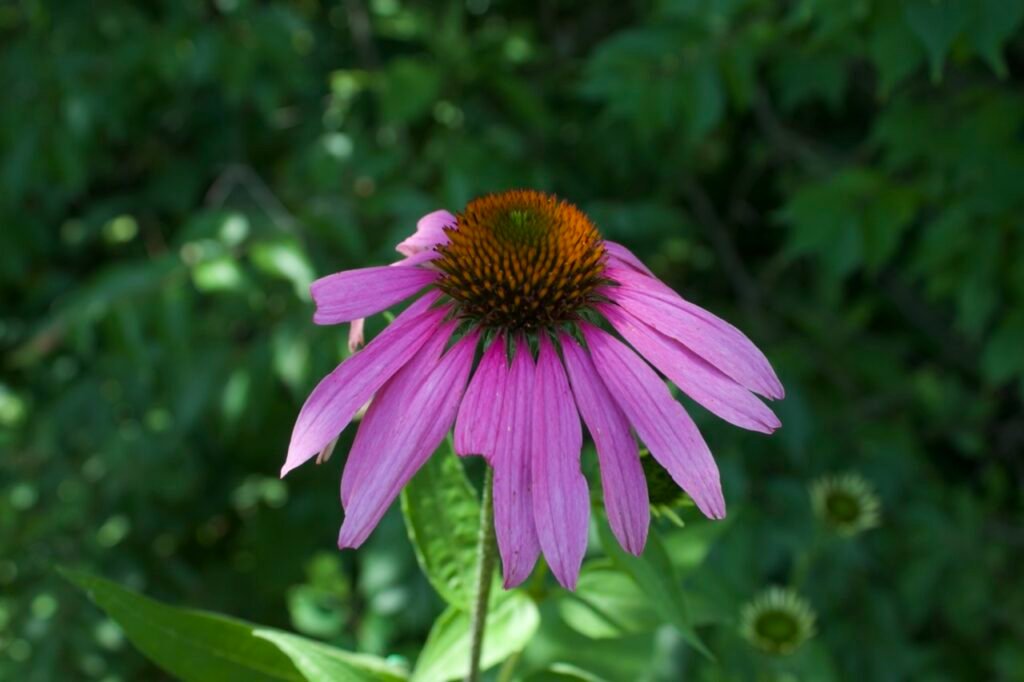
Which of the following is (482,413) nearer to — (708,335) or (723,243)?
(708,335)

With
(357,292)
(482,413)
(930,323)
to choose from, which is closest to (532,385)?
(482,413)

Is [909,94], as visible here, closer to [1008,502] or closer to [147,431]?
[1008,502]

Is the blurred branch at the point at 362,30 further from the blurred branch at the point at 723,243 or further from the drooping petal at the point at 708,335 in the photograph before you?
the drooping petal at the point at 708,335

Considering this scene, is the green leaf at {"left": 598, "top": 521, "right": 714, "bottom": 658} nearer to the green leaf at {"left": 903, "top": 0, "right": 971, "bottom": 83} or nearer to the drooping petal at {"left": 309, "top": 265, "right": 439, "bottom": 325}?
the drooping petal at {"left": 309, "top": 265, "right": 439, "bottom": 325}

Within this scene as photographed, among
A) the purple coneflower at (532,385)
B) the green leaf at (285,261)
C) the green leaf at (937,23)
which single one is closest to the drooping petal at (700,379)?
the purple coneflower at (532,385)

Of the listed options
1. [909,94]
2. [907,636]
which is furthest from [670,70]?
[907,636]

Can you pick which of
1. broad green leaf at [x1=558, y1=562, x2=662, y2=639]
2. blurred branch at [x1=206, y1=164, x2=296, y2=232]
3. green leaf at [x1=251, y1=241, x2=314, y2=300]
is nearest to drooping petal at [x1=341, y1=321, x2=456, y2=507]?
broad green leaf at [x1=558, y1=562, x2=662, y2=639]
